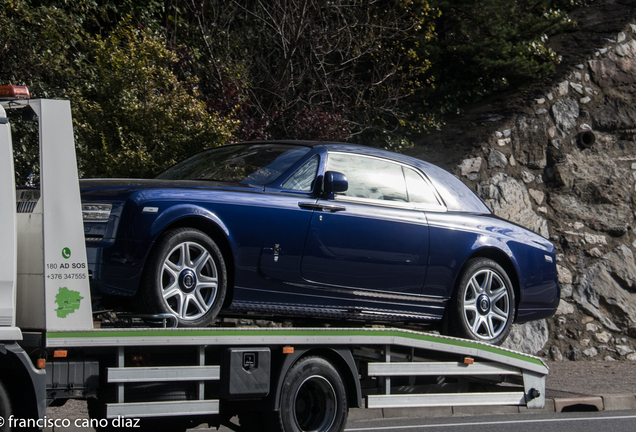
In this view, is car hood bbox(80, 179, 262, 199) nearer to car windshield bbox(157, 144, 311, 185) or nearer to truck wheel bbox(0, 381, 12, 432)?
car windshield bbox(157, 144, 311, 185)

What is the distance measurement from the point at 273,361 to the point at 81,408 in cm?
365

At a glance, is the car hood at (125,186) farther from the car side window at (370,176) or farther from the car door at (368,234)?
the car side window at (370,176)

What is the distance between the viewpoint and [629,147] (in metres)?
15.8

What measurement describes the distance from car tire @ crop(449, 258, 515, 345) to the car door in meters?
0.55

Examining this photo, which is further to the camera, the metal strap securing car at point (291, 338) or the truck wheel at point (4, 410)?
the metal strap securing car at point (291, 338)

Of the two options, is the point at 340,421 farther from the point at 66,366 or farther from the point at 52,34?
the point at 52,34

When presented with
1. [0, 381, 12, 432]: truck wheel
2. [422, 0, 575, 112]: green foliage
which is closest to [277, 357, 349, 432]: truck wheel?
[0, 381, 12, 432]: truck wheel

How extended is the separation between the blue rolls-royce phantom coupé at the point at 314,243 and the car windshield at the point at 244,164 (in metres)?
0.02

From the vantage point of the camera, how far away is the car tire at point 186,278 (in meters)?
5.34

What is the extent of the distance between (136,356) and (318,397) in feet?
5.43

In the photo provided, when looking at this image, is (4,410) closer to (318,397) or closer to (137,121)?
(318,397)

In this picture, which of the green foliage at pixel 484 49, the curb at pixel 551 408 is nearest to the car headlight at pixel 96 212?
the curb at pixel 551 408

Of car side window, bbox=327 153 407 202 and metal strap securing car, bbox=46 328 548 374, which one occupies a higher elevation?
car side window, bbox=327 153 407 202

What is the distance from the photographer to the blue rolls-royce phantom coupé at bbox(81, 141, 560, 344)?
17.6 feet
